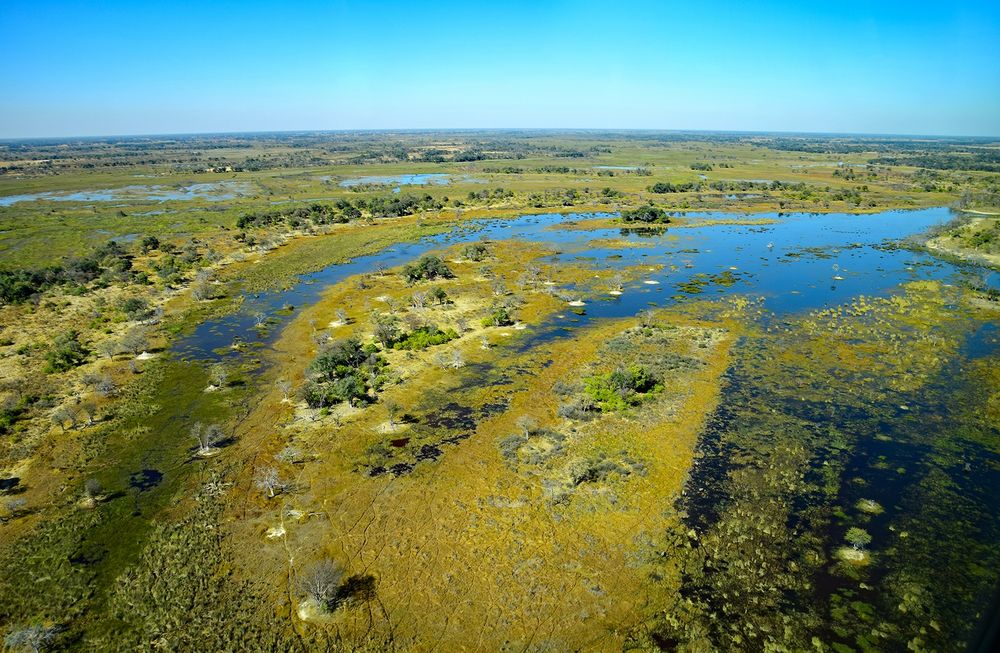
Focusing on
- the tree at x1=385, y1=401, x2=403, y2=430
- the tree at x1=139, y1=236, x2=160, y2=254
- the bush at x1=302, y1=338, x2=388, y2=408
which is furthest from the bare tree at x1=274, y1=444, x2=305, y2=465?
the tree at x1=139, y1=236, x2=160, y2=254

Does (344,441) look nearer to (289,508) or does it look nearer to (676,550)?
(289,508)

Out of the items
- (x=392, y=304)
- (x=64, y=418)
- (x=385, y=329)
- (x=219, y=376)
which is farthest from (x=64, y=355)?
(x=392, y=304)

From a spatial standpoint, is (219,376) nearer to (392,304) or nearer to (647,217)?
(392,304)

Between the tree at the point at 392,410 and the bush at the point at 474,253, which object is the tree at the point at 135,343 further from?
the bush at the point at 474,253

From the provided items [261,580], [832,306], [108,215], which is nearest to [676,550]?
[261,580]

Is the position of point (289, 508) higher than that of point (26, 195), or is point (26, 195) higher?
point (26, 195)

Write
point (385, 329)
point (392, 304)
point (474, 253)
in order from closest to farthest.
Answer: point (385, 329), point (392, 304), point (474, 253)
